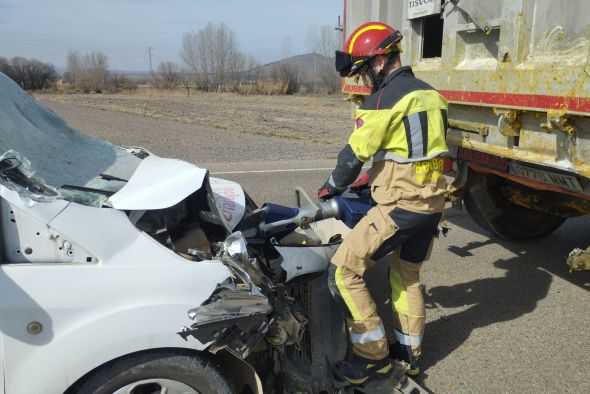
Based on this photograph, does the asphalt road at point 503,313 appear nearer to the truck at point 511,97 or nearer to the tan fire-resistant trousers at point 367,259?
the truck at point 511,97

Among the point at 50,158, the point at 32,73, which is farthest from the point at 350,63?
the point at 32,73

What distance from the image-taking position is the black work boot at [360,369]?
111 inches

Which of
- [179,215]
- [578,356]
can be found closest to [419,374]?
[578,356]

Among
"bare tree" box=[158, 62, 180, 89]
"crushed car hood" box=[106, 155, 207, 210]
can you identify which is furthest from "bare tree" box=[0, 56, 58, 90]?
Answer: "crushed car hood" box=[106, 155, 207, 210]

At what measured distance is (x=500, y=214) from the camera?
200 inches

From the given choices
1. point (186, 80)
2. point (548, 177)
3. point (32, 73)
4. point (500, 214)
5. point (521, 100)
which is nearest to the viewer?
Result: point (521, 100)

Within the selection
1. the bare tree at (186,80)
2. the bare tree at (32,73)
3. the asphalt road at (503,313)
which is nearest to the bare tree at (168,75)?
the bare tree at (186,80)

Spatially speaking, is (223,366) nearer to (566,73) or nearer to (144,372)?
(144,372)

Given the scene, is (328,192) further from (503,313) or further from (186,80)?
(186,80)

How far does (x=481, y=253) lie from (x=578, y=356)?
182 cm

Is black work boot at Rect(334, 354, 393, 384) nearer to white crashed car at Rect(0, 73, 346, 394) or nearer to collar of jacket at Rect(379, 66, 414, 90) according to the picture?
white crashed car at Rect(0, 73, 346, 394)

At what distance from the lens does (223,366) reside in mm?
2309

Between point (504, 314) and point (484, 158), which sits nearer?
point (504, 314)

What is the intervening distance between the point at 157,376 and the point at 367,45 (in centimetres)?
198
